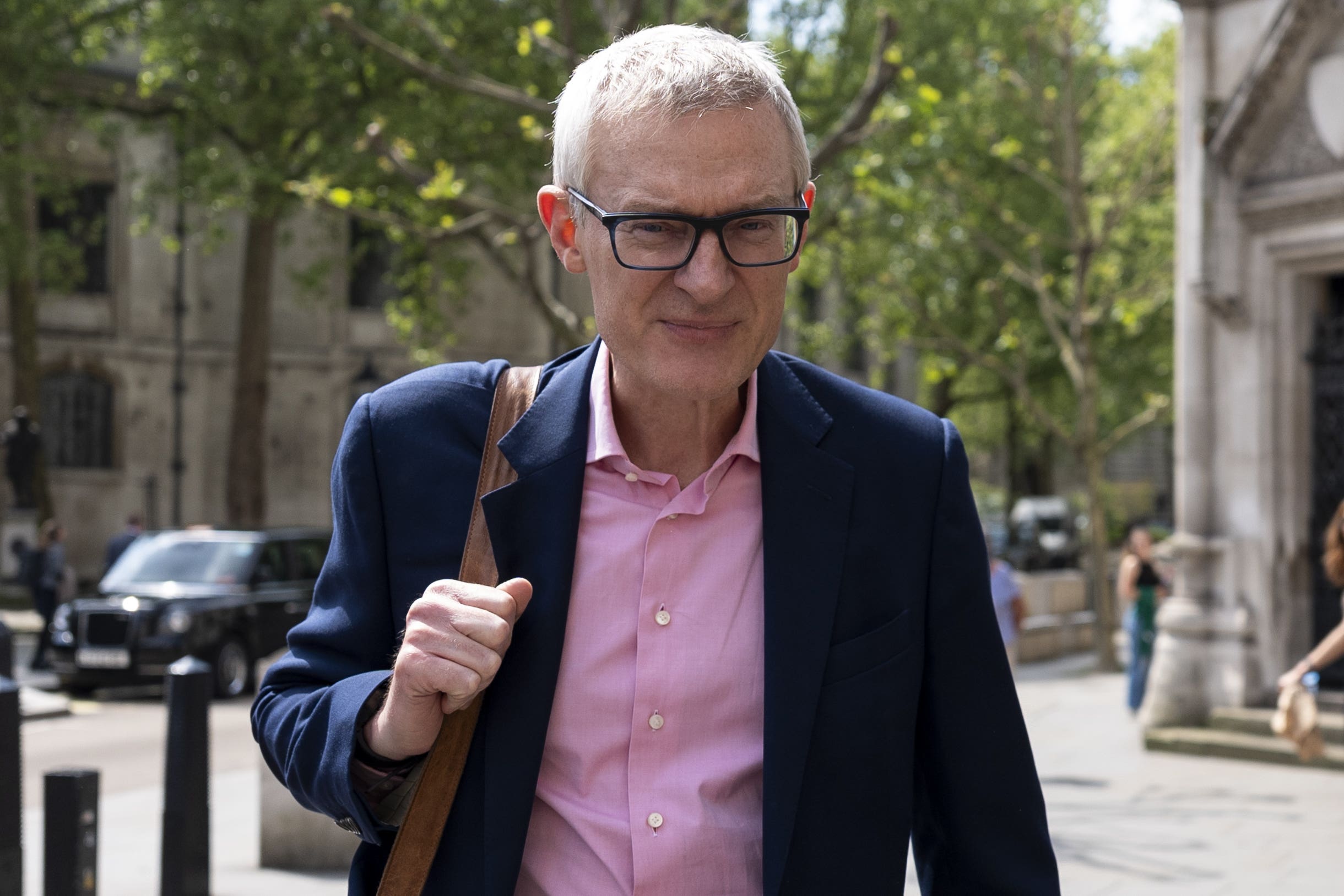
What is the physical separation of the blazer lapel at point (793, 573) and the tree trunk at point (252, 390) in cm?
2424

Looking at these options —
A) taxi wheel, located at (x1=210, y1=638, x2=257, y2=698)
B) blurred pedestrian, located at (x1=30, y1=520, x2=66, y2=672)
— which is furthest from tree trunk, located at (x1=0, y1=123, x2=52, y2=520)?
taxi wheel, located at (x1=210, y1=638, x2=257, y2=698)

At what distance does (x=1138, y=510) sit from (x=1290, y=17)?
4284 cm

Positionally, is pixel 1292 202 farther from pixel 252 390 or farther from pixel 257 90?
pixel 252 390

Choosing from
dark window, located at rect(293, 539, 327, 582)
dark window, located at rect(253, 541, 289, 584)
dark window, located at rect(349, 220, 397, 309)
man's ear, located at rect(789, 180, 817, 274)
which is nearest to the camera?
man's ear, located at rect(789, 180, 817, 274)

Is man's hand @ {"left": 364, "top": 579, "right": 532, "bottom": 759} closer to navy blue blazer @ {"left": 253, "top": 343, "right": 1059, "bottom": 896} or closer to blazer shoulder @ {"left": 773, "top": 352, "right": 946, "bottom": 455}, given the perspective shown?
navy blue blazer @ {"left": 253, "top": 343, "right": 1059, "bottom": 896}

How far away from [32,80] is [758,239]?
889 inches

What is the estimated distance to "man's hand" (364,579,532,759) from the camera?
1.71 meters

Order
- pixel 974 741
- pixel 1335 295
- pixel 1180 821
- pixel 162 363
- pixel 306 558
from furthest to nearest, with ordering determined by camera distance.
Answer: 1. pixel 162 363
2. pixel 306 558
3. pixel 1335 295
4. pixel 1180 821
5. pixel 974 741

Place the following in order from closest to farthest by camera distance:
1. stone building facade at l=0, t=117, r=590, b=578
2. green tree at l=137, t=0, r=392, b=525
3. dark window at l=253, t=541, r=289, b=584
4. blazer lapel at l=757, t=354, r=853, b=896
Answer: blazer lapel at l=757, t=354, r=853, b=896, dark window at l=253, t=541, r=289, b=584, green tree at l=137, t=0, r=392, b=525, stone building facade at l=0, t=117, r=590, b=578

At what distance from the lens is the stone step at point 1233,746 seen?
1069 cm

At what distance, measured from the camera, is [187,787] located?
6812 mm

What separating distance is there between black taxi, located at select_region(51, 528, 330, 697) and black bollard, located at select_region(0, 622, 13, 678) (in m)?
8.97

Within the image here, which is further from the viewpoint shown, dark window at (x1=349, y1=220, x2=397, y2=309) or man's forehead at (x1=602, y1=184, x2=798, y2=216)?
dark window at (x1=349, y1=220, x2=397, y2=309)

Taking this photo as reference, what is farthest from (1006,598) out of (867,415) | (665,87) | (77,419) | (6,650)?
(77,419)
